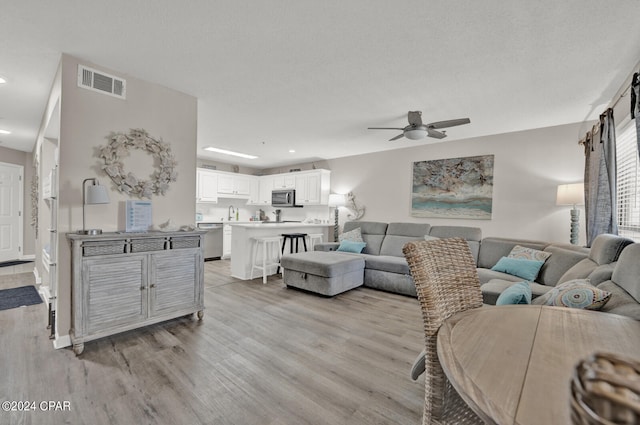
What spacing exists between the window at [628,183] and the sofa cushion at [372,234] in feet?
10.1

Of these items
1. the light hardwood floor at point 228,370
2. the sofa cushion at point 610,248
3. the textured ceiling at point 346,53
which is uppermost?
the textured ceiling at point 346,53

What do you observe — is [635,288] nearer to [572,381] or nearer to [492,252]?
[572,381]

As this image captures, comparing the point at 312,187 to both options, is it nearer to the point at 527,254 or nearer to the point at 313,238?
the point at 313,238

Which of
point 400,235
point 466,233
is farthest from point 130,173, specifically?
point 466,233

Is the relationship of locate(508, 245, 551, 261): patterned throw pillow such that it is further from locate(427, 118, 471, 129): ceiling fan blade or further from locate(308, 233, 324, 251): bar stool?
locate(308, 233, 324, 251): bar stool

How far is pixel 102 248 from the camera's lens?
7.98 ft

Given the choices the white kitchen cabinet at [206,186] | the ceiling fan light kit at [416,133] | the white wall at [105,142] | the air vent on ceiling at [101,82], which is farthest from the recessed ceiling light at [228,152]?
the ceiling fan light kit at [416,133]

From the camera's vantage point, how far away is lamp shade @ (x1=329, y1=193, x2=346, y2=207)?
6.30m

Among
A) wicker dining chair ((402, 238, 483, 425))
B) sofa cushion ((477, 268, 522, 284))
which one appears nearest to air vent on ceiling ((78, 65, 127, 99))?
wicker dining chair ((402, 238, 483, 425))

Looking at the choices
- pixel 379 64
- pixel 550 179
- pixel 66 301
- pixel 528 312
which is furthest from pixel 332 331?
pixel 550 179

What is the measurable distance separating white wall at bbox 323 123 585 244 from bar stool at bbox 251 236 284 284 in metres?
2.55

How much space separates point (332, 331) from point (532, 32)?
301cm

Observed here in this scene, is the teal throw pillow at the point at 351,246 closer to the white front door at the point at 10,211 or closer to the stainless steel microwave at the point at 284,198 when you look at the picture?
the stainless steel microwave at the point at 284,198

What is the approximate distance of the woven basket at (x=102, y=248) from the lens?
92.6 inches
